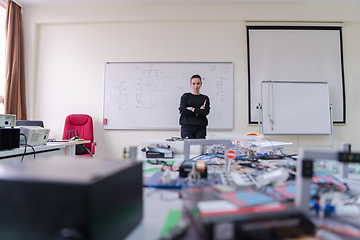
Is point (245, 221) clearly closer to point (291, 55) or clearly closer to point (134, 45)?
point (134, 45)

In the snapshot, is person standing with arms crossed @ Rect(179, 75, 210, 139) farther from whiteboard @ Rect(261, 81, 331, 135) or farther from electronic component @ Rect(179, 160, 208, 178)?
electronic component @ Rect(179, 160, 208, 178)

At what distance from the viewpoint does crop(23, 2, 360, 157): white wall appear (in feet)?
10.2

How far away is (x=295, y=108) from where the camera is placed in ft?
9.72

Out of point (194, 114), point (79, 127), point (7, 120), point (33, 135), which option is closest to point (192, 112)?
point (194, 114)

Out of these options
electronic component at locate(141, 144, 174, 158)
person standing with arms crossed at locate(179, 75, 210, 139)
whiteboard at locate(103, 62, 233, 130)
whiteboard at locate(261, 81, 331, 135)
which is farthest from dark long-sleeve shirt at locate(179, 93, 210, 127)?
whiteboard at locate(261, 81, 331, 135)

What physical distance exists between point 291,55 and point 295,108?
916mm

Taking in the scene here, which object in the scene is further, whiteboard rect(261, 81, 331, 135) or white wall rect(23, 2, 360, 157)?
white wall rect(23, 2, 360, 157)

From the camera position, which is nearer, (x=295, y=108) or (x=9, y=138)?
(x=9, y=138)

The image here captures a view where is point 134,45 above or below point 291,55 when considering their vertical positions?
above

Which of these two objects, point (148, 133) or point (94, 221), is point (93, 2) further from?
point (94, 221)

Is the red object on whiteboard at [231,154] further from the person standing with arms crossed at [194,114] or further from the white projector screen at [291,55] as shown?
the white projector screen at [291,55]

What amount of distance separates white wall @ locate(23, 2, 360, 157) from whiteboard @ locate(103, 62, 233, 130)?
0.12 metres

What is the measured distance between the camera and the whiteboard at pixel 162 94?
3139mm

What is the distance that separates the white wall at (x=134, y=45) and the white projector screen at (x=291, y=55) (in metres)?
0.14
